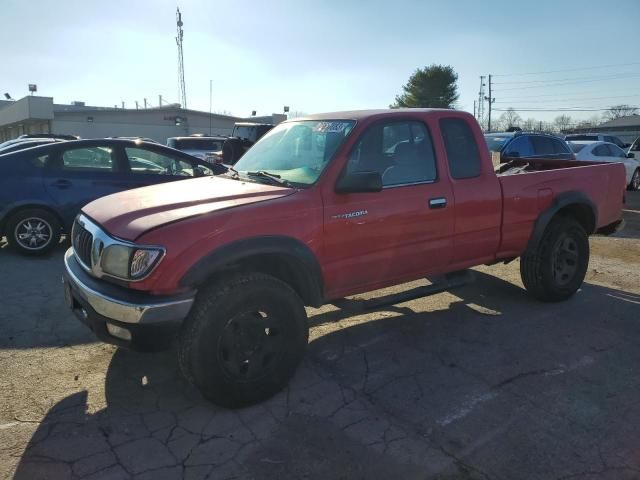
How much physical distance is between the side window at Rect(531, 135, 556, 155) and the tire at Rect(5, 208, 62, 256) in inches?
393

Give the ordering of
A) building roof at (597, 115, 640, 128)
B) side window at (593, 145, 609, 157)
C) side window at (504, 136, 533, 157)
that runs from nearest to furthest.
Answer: side window at (504, 136, 533, 157)
side window at (593, 145, 609, 157)
building roof at (597, 115, 640, 128)

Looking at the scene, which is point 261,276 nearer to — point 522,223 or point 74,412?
point 74,412

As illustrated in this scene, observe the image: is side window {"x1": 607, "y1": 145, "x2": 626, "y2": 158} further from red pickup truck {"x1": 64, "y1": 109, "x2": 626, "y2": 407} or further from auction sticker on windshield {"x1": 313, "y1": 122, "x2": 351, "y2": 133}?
auction sticker on windshield {"x1": 313, "y1": 122, "x2": 351, "y2": 133}

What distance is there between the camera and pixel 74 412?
130 inches

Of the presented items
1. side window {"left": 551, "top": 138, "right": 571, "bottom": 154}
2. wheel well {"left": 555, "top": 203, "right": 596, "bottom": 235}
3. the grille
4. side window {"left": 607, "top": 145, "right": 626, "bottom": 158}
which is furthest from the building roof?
the grille

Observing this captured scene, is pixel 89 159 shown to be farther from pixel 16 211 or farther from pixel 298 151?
pixel 298 151

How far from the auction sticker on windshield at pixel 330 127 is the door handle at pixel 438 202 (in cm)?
92

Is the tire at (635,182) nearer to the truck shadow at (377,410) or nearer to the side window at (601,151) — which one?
the side window at (601,151)

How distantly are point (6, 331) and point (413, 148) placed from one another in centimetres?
389

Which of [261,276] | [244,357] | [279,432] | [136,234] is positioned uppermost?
[136,234]

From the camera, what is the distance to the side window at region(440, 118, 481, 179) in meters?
4.43

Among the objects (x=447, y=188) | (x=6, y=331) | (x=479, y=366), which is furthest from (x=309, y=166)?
(x=6, y=331)

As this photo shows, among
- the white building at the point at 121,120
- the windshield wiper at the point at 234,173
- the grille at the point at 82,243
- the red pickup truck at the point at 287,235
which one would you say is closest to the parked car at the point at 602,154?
the red pickup truck at the point at 287,235

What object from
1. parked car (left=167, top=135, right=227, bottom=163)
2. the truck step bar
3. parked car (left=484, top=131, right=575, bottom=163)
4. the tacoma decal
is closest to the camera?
the tacoma decal
